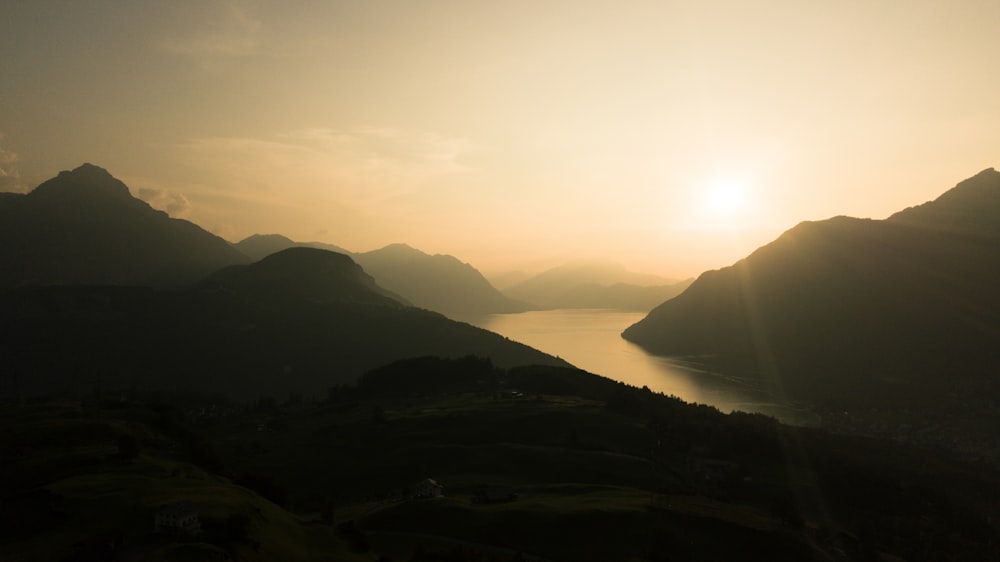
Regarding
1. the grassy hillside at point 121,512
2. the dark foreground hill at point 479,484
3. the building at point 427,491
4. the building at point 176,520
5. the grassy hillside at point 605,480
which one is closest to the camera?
the grassy hillside at point 121,512

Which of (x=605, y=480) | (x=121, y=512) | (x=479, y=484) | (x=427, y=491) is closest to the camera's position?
(x=121, y=512)

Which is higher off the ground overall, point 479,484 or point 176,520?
point 176,520

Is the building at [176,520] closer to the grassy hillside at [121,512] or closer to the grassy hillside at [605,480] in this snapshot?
the grassy hillside at [121,512]

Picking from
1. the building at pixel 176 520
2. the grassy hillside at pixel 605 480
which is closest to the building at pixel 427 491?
the grassy hillside at pixel 605 480

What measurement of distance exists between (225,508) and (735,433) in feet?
297

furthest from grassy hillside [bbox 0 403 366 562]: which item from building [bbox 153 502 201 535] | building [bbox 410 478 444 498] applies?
building [bbox 410 478 444 498]

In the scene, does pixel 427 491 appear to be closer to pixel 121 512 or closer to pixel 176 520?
pixel 121 512

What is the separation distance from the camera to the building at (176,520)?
126 feet

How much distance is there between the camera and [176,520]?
38.4 m

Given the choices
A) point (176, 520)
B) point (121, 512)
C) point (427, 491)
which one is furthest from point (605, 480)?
point (121, 512)

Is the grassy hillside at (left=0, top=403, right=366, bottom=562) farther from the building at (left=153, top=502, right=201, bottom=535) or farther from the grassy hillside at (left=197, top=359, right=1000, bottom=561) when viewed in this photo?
the grassy hillside at (left=197, top=359, right=1000, bottom=561)

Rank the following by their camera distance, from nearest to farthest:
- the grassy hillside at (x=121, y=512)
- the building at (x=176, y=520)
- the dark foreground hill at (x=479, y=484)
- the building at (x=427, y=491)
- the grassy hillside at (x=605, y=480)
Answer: the grassy hillside at (x=121, y=512) < the building at (x=176, y=520) < the dark foreground hill at (x=479, y=484) < the grassy hillside at (x=605, y=480) < the building at (x=427, y=491)

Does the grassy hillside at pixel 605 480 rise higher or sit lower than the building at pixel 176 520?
lower

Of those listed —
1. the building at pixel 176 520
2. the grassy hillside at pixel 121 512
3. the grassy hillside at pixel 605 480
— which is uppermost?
the building at pixel 176 520
